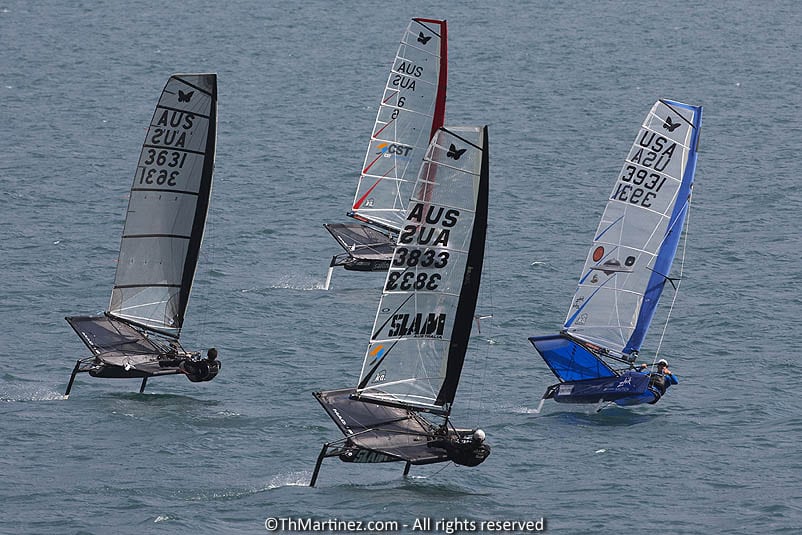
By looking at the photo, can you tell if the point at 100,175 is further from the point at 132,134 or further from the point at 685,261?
the point at 685,261

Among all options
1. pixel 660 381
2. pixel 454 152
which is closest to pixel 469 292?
pixel 454 152

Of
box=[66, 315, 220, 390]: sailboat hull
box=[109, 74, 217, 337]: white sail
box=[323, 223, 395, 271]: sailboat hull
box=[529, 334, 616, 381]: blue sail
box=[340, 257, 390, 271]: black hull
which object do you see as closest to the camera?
box=[66, 315, 220, 390]: sailboat hull

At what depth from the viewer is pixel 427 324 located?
4197 cm

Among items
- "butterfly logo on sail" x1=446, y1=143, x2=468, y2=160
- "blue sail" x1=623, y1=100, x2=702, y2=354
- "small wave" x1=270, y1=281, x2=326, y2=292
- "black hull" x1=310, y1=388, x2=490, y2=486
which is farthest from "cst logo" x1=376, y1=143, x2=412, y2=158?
"butterfly logo on sail" x1=446, y1=143, x2=468, y2=160

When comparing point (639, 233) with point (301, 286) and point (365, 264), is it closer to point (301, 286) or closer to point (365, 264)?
point (365, 264)

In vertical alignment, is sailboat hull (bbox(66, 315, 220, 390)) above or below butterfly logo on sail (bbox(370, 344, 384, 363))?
below

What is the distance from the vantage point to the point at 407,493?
4225 centimetres

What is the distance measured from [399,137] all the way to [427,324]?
75.0 feet

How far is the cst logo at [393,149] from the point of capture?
208 feet

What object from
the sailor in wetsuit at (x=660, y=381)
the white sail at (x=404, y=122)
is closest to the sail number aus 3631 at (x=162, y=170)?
the white sail at (x=404, y=122)

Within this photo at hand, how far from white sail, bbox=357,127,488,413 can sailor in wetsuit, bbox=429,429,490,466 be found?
5.48ft

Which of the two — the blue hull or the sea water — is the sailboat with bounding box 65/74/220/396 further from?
the blue hull

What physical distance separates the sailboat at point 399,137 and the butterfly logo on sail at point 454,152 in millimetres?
21704

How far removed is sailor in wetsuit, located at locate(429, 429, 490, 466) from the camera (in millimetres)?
40562
